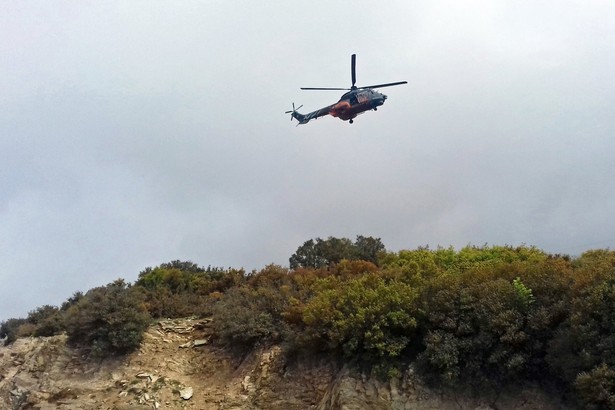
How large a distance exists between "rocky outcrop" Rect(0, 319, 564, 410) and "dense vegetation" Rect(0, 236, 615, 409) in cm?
36

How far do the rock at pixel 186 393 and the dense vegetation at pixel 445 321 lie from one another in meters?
1.77

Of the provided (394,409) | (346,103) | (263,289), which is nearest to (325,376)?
(394,409)

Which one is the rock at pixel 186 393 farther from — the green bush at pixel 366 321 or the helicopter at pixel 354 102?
the helicopter at pixel 354 102

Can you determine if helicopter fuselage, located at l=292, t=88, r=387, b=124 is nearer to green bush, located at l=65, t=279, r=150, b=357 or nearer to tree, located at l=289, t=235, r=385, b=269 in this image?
tree, located at l=289, t=235, r=385, b=269

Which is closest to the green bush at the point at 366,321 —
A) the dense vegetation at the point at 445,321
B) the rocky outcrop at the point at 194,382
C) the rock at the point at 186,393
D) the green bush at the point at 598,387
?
the dense vegetation at the point at 445,321

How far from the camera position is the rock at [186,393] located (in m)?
16.7

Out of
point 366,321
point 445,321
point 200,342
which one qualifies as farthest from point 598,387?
point 200,342

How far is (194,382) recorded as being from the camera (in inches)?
683

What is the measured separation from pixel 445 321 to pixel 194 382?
8.13m

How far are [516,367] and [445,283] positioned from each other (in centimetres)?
257

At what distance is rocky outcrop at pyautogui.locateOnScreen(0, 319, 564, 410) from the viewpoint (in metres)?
12.6

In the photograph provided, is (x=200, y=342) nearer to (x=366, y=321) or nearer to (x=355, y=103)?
(x=366, y=321)

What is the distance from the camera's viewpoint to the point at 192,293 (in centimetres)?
2400

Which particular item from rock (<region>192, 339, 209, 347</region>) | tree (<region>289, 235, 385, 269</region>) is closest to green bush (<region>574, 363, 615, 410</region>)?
rock (<region>192, 339, 209, 347</region>)
